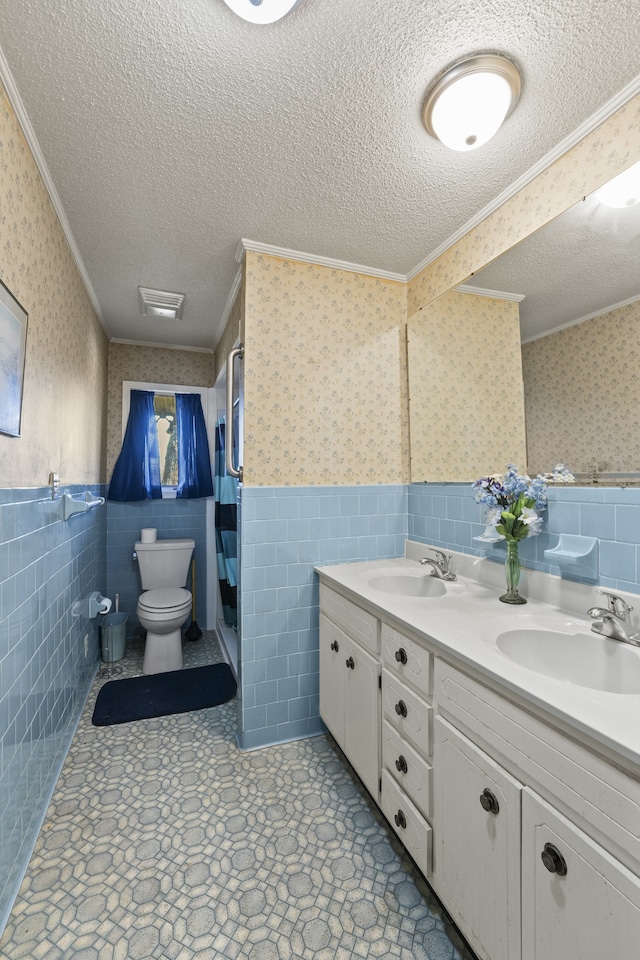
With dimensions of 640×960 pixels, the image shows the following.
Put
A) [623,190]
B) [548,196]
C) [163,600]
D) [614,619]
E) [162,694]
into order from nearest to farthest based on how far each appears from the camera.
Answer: [614,619] → [623,190] → [548,196] → [162,694] → [163,600]

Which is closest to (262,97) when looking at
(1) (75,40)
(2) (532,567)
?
(1) (75,40)

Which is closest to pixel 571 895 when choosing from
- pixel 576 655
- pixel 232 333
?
pixel 576 655

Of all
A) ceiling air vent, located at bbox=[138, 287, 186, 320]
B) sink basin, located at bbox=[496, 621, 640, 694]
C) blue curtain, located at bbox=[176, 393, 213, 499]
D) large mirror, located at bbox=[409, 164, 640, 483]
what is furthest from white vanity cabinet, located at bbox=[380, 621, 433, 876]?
blue curtain, located at bbox=[176, 393, 213, 499]

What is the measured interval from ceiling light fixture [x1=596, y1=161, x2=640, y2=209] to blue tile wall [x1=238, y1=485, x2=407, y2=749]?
145cm

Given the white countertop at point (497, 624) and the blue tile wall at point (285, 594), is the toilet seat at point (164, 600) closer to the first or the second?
the blue tile wall at point (285, 594)

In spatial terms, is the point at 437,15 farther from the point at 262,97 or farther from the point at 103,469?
the point at 103,469

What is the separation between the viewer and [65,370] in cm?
192

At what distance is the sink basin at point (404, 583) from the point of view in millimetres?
1844

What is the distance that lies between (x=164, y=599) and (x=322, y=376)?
6.20ft

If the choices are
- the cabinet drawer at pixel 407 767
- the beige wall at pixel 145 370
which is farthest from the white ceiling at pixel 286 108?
the cabinet drawer at pixel 407 767

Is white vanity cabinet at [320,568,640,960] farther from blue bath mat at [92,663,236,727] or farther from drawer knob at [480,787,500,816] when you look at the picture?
blue bath mat at [92,663,236,727]

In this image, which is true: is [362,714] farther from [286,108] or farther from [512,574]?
[286,108]

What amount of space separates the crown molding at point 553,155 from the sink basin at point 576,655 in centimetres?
156

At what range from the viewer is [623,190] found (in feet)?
4.02
